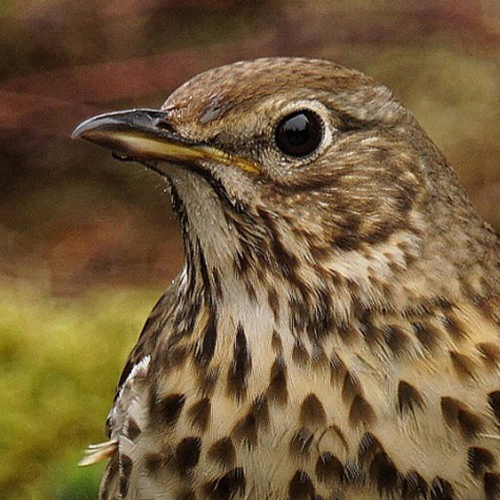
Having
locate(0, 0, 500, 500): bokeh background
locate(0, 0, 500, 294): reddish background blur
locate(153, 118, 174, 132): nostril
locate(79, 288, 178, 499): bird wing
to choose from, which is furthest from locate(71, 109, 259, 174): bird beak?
locate(0, 0, 500, 294): reddish background blur

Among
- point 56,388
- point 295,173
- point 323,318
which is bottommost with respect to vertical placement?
point 56,388

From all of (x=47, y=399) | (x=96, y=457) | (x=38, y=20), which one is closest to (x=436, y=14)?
(x=38, y=20)

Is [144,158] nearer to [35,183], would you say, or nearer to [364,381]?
[364,381]

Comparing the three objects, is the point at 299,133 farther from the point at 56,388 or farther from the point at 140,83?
the point at 140,83

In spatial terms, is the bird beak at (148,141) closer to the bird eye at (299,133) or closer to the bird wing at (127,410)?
the bird eye at (299,133)

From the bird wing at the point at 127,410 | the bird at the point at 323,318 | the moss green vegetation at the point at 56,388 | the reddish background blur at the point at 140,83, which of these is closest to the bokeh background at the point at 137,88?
the reddish background blur at the point at 140,83

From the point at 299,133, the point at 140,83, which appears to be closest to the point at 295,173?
the point at 299,133
